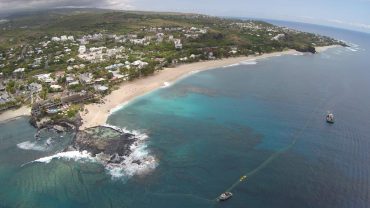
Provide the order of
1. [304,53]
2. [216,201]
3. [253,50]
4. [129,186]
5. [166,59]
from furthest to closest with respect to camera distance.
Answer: [304,53] < [253,50] < [166,59] < [129,186] < [216,201]

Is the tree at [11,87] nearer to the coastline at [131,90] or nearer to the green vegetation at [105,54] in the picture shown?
the green vegetation at [105,54]

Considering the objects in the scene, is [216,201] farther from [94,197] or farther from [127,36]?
[127,36]

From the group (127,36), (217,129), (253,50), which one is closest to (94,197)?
(217,129)

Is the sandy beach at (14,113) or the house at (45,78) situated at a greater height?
the house at (45,78)

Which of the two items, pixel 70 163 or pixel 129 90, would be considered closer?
pixel 70 163

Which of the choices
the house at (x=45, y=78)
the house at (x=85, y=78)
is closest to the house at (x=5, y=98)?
the house at (x=45, y=78)

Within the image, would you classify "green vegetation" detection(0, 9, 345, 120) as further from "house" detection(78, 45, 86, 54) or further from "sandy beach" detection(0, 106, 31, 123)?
"sandy beach" detection(0, 106, 31, 123)

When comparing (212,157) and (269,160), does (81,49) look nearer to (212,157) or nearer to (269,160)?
(212,157)
